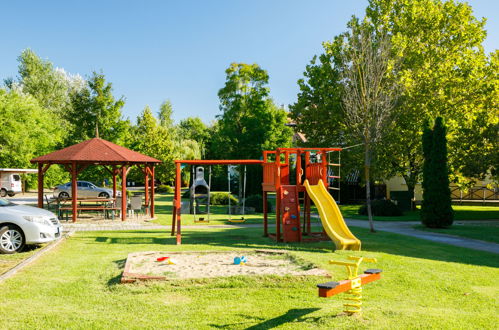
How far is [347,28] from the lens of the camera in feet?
90.4

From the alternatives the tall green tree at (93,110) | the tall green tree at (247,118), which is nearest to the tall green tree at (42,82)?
the tall green tree at (93,110)

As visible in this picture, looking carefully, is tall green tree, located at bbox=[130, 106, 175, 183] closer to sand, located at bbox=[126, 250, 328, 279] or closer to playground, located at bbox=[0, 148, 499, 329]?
playground, located at bbox=[0, 148, 499, 329]

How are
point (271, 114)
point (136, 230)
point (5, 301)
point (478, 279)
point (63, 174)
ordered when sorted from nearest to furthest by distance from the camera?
point (5, 301), point (478, 279), point (136, 230), point (271, 114), point (63, 174)

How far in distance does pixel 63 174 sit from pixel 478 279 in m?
44.7

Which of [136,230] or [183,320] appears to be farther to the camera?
[136,230]

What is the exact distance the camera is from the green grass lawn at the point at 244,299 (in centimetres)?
571

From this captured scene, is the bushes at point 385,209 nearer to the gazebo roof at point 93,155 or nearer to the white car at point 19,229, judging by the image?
the gazebo roof at point 93,155

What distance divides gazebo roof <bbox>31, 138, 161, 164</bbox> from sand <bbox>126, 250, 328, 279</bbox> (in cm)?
1005

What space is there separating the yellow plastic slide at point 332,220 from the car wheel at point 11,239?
7.76m

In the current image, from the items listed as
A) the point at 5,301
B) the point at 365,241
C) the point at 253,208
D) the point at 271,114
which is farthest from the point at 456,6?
the point at 5,301

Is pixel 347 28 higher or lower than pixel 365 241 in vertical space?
higher

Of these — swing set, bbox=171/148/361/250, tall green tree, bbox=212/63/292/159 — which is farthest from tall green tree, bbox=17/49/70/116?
swing set, bbox=171/148/361/250

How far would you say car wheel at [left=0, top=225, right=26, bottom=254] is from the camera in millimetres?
10895

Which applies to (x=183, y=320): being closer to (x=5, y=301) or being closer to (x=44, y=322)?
(x=44, y=322)
